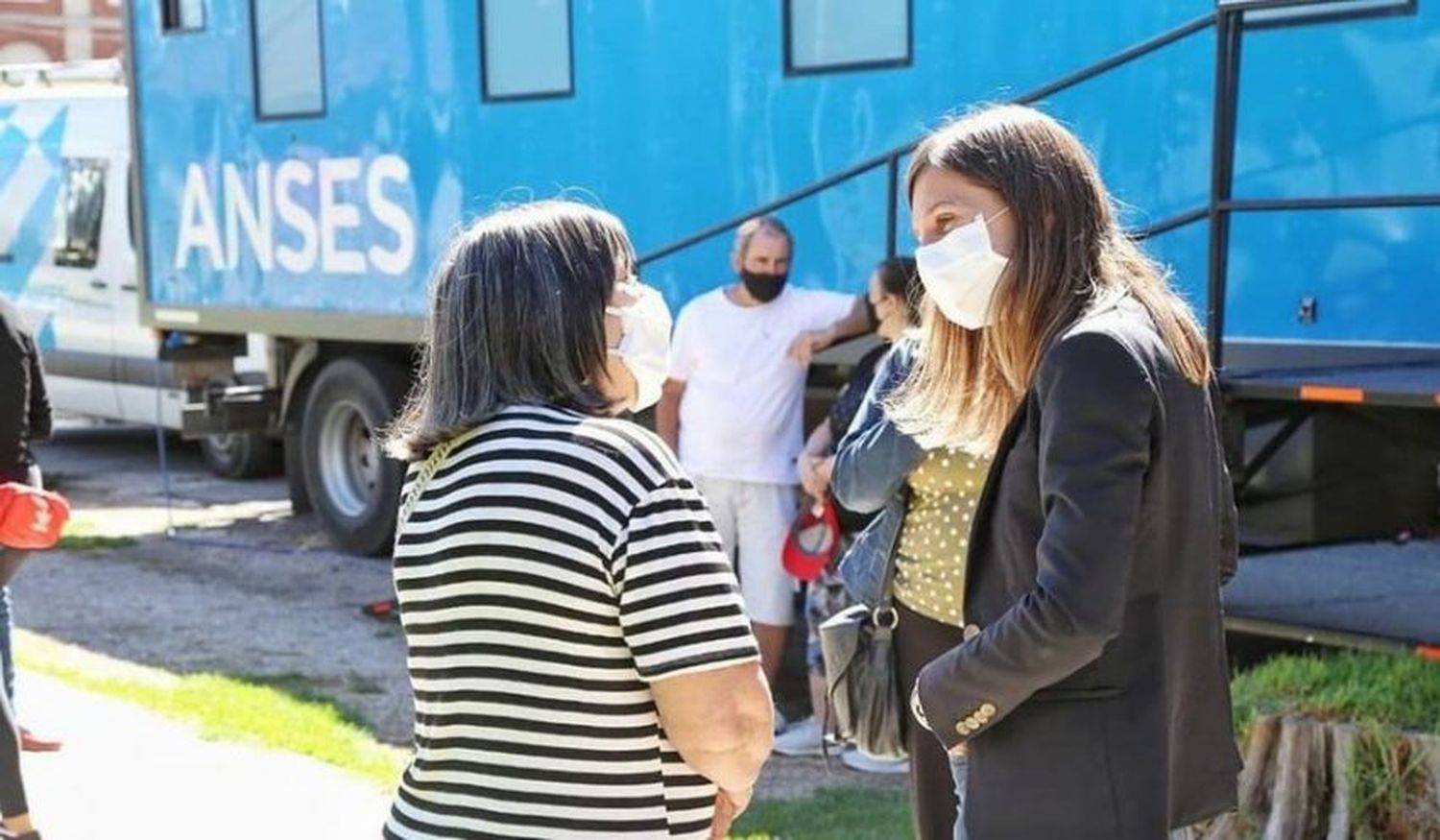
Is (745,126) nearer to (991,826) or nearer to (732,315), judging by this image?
(732,315)

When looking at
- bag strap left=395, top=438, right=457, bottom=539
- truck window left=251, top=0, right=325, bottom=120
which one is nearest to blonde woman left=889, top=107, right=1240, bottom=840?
bag strap left=395, top=438, right=457, bottom=539

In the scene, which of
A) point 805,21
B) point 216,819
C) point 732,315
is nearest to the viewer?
point 216,819

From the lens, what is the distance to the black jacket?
5.54 meters

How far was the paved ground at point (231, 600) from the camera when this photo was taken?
7773 mm

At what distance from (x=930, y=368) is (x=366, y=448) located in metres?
8.31

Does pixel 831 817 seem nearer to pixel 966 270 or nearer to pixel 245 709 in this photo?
pixel 245 709

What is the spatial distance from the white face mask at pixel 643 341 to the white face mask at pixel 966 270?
37 centimetres

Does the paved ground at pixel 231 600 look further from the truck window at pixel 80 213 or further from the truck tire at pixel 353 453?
the truck window at pixel 80 213

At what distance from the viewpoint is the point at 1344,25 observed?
630cm

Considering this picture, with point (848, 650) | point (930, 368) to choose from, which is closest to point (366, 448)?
point (848, 650)

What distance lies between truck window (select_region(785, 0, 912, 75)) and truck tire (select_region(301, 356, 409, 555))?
3518 mm

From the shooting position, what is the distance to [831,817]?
230 inches

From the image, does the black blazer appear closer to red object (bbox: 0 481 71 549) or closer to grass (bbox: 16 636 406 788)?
red object (bbox: 0 481 71 549)

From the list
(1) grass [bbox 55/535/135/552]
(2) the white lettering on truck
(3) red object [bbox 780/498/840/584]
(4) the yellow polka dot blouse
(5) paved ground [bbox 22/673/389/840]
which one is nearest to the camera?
(4) the yellow polka dot blouse
